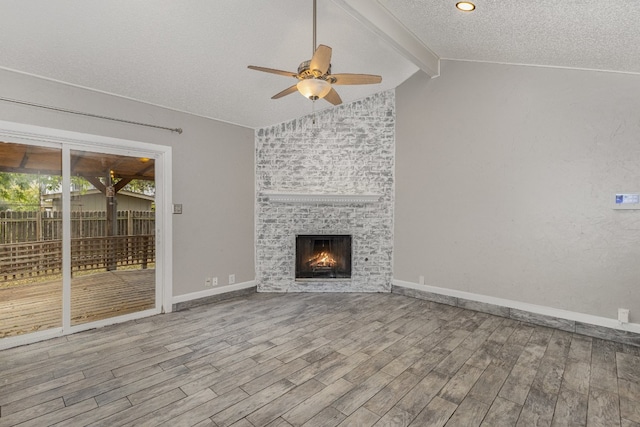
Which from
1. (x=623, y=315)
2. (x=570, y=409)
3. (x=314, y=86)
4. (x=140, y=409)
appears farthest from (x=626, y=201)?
(x=140, y=409)

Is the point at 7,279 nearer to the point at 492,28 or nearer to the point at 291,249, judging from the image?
the point at 291,249

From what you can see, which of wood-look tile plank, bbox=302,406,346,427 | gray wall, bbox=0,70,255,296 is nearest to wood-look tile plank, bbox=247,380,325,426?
wood-look tile plank, bbox=302,406,346,427

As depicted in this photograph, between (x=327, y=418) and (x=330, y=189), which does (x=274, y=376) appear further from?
(x=330, y=189)

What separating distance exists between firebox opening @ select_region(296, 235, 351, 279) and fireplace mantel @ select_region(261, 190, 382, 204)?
62cm

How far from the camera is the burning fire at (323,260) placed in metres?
5.11

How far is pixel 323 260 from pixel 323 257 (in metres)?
0.05

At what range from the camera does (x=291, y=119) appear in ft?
16.4

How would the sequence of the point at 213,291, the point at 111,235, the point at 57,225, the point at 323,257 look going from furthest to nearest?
the point at 323,257 < the point at 213,291 < the point at 111,235 < the point at 57,225

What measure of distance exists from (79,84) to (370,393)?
162 inches

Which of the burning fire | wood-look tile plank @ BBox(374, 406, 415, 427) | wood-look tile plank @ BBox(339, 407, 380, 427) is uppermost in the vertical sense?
the burning fire

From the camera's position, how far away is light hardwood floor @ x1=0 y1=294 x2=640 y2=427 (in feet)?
6.75

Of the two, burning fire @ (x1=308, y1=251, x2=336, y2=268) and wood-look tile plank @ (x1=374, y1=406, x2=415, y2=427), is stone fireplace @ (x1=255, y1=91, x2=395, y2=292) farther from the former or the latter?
wood-look tile plank @ (x1=374, y1=406, x2=415, y2=427)

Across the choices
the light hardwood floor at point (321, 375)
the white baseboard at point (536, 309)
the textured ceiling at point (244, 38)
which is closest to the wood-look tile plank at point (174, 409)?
the light hardwood floor at point (321, 375)

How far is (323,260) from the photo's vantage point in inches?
202
